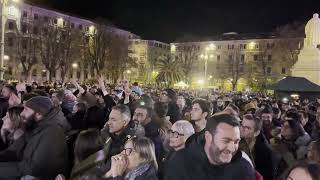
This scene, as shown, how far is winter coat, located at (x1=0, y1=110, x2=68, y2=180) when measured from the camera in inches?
201

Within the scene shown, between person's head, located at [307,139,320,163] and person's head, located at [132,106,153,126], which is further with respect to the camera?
person's head, located at [132,106,153,126]

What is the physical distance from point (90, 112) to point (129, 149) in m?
3.97

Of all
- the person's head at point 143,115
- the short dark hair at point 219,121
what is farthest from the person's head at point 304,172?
the person's head at point 143,115

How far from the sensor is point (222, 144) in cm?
361

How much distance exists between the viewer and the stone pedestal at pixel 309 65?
1123 inches

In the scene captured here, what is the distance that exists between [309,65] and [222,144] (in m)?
27.1

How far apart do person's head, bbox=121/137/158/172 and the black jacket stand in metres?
0.70

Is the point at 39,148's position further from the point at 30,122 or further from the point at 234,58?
the point at 234,58

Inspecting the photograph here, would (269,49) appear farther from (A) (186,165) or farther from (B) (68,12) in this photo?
(A) (186,165)

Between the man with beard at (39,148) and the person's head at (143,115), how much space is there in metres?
1.78

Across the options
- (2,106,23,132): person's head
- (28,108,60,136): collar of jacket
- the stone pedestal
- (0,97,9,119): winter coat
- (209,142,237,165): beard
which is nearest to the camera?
(209,142,237,165): beard

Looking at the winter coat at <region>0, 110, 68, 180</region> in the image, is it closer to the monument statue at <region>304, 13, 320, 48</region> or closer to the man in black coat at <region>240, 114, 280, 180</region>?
the man in black coat at <region>240, 114, 280, 180</region>

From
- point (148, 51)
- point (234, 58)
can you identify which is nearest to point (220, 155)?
point (234, 58)

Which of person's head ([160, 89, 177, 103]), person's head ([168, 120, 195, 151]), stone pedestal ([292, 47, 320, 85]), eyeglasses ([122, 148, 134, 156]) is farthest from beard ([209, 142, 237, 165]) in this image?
stone pedestal ([292, 47, 320, 85])
